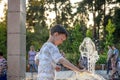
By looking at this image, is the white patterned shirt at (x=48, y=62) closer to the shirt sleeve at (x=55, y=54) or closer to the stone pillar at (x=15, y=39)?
the shirt sleeve at (x=55, y=54)

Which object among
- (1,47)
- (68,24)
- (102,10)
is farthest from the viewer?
(68,24)

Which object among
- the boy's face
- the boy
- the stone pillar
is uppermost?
the boy's face

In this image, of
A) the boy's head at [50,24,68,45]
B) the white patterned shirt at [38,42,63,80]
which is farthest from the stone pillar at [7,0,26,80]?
the boy's head at [50,24,68,45]

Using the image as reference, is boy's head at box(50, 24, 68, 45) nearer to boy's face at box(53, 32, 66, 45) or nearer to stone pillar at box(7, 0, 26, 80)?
boy's face at box(53, 32, 66, 45)

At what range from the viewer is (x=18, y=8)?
44.9 feet

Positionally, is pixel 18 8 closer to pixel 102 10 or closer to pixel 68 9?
pixel 102 10

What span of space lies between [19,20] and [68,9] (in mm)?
44537

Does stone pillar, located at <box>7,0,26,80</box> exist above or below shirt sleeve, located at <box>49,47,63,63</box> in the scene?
below

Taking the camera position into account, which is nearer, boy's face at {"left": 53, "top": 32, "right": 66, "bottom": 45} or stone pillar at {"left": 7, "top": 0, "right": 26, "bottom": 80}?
boy's face at {"left": 53, "top": 32, "right": 66, "bottom": 45}

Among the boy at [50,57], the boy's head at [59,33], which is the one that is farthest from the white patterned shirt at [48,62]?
the boy's head at [59,33]

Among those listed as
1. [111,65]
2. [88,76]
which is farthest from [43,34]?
[88,76]

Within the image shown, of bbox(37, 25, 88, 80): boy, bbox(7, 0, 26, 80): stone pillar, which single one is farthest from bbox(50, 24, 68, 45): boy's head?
bbox(7, 0, 26, 80): stone pillar

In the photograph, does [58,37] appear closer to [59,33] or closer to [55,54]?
[59,33]

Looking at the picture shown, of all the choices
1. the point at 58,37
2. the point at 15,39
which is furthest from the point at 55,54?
the point at 15,39
